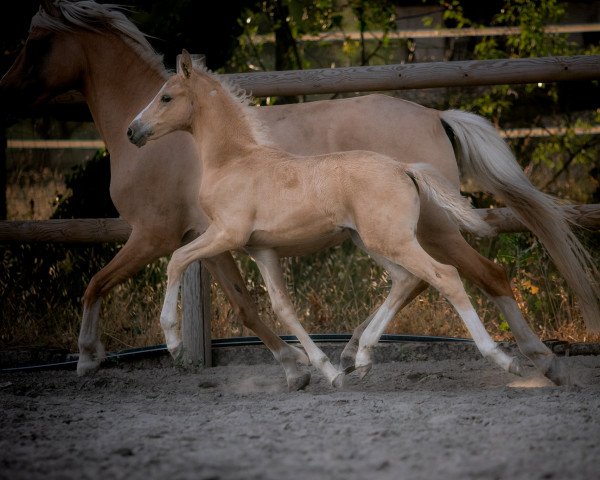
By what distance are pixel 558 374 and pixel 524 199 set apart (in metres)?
1.01

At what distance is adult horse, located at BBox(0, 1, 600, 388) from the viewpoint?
4.78 m

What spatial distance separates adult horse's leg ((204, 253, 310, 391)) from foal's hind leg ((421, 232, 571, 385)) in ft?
3.21

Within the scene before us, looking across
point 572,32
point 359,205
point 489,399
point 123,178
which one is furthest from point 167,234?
point 572,32

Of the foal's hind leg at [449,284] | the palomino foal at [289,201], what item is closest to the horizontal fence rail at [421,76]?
the palomino foal at [289,201]

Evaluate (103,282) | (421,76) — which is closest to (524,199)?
(421,76)

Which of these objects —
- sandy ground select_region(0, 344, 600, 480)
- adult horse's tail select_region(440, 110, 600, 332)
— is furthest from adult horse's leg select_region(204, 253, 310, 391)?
adult horse's tail select_region(440, 110, 600, 332)

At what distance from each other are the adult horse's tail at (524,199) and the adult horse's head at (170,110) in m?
1.50

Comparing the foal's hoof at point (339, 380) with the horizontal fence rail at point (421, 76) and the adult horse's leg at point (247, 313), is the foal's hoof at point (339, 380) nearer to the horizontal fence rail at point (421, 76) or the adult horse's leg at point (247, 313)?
the adult horse's leg at point (247, 313)

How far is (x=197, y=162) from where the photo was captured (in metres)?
5.15

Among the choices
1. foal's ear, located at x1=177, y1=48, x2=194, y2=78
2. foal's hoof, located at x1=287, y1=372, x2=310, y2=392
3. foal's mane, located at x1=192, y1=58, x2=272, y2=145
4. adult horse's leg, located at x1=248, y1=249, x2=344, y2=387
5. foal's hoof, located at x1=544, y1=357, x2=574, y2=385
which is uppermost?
foal's ear, located at x1=177, y1=48, x2=194, y2=78

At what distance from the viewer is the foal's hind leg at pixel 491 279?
15.1 ft

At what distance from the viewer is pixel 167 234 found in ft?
16.6

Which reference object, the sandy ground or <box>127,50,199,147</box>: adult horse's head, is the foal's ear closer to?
<box>127,50,199,147</box>: adult horse's head

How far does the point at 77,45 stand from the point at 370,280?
294 cm
